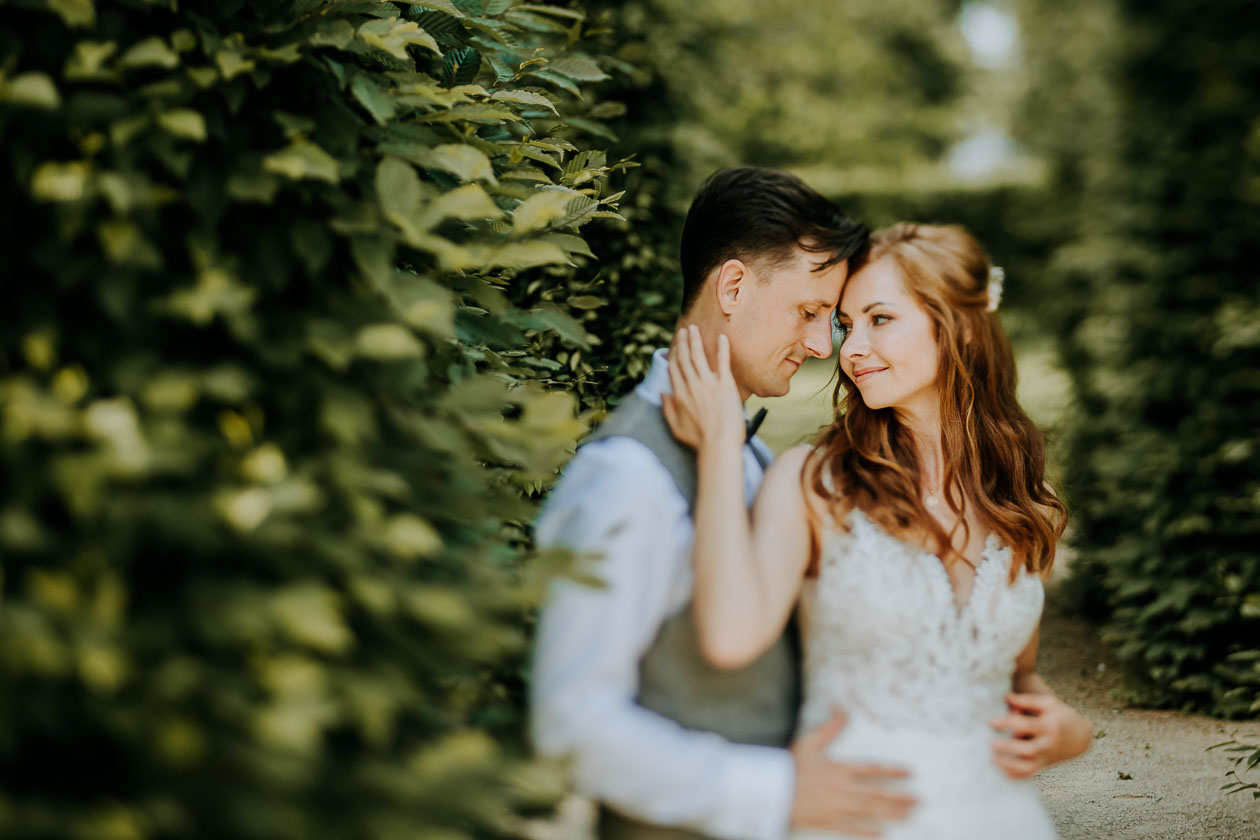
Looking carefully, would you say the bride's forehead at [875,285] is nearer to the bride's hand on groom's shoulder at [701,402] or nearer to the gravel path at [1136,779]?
the bride's hand on groom's shoulder at [701,402]

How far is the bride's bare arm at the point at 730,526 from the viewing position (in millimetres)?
1831

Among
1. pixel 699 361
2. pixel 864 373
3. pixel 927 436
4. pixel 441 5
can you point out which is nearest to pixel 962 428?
pixel 927 436

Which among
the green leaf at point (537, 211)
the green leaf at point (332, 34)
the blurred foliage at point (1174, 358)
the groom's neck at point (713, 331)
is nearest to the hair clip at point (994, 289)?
the groom's neck at point (713, 331)

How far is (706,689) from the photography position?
192 cm

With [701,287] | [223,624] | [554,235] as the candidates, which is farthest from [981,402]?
[223,624]

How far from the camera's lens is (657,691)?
189 centimetres

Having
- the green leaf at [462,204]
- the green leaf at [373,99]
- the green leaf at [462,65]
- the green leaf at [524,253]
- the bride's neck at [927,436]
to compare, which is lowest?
the green leaf at [462,204]

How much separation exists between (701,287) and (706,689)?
1123mm

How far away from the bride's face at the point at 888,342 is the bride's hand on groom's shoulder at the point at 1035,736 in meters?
0.79

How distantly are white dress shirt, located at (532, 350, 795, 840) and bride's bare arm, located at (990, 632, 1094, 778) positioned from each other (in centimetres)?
59

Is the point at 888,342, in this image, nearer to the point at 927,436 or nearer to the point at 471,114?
the point at 927,436

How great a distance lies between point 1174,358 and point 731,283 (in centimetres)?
532

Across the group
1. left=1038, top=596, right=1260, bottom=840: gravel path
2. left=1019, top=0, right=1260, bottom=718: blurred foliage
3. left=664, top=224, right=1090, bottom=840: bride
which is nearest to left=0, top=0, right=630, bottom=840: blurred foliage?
left=664, top=224, right=1090, bottom=840: bride

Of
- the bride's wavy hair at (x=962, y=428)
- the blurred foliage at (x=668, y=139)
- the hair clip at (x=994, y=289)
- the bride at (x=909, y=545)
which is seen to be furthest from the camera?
the blurred foliage at (x=668, y=139)
